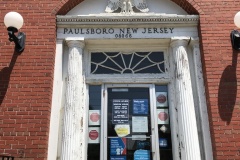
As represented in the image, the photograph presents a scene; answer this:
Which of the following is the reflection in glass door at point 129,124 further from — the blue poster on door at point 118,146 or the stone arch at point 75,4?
the stone arch at point 75,4

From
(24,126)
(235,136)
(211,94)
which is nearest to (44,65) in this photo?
(24,126)

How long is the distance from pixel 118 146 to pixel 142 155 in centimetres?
51

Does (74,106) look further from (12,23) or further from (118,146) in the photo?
(12,23)

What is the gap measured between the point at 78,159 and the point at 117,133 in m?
0.94

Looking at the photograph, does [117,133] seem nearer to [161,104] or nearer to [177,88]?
[161,104]

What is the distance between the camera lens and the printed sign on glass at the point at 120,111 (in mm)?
6227

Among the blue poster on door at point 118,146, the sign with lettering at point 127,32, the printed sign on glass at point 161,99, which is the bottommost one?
the blue poster on door at point 118,146

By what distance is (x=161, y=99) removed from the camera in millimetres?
6398

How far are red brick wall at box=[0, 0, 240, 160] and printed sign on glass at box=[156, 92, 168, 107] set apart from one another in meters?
0.93

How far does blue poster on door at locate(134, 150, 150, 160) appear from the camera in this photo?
593cm

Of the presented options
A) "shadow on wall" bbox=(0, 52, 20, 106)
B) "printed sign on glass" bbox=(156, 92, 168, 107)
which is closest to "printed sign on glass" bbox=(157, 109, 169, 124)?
"printed sign on glass" bbox=(156, 92, 168, 107)

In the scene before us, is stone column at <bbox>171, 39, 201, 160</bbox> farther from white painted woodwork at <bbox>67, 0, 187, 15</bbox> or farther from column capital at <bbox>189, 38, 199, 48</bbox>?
white painted woodwork at <bbox>67, 0, 187, 15</bbox>

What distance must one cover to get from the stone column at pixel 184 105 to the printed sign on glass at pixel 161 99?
0.33 meters

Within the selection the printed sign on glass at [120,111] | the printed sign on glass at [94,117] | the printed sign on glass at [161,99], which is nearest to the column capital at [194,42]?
the printed sign on glass at [161,99]
